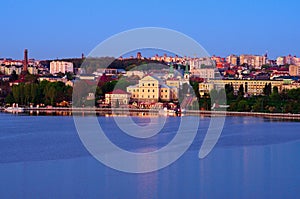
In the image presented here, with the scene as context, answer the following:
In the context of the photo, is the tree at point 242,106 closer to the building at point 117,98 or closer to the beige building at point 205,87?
the beige building at point 205,87

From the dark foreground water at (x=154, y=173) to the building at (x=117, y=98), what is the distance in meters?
7.79

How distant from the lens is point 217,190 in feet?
14.5

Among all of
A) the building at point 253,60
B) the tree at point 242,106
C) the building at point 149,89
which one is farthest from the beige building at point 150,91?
the building at point 253,60

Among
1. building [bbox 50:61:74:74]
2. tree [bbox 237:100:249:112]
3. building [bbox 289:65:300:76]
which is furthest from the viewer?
building [bbox 50:61:74:74]

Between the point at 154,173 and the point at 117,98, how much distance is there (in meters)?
10.5

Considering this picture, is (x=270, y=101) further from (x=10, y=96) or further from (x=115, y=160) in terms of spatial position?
(x=115, y=160)

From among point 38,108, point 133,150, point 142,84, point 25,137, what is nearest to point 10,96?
point 38,108

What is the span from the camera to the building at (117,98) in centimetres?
1538

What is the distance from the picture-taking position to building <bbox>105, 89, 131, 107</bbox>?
15375 millimetres

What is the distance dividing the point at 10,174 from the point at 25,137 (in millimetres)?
2826

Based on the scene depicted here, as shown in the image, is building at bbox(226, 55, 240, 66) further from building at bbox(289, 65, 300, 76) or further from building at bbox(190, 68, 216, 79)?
building at bbox(190, 68, 216, 79)

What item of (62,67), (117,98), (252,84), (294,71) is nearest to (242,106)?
(117,98)

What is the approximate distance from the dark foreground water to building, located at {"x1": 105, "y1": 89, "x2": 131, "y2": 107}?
7.79 metres

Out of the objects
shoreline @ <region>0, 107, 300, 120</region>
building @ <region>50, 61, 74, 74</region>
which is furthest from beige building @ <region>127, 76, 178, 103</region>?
building @ <region>50, 61, 74, 74</region>
